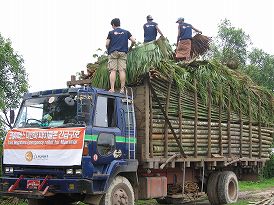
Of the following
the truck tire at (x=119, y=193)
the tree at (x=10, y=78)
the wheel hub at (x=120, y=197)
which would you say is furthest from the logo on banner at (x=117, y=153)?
the tree at (x=10, y=78)

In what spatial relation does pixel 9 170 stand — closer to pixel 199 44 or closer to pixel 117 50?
pixel 117 50

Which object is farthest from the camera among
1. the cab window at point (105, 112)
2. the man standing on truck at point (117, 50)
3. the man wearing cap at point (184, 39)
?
the man wearing cap at point (184, 39)

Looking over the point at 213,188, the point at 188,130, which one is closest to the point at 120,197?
the point at 188,130

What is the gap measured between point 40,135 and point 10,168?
0.97m

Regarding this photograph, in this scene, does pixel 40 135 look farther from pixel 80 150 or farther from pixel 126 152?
pixel 126 152

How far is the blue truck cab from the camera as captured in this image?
305 inches

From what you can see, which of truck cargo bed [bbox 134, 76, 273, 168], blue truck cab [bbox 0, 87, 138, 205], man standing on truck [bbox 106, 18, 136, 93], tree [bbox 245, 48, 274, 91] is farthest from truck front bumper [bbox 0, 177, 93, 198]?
tree [bbox 245, 48, 274, 91]

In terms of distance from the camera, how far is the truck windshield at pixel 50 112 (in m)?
8.09

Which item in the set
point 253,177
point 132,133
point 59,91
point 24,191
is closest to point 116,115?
point 132,133

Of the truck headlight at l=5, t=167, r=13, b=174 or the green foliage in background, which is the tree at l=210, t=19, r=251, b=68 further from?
the truck headlight at l=5, t=167, r=13, b=174

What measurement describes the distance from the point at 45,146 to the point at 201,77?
4.41 meters

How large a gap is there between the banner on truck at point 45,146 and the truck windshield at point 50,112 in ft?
0.72

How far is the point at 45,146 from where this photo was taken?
7977 millimetres

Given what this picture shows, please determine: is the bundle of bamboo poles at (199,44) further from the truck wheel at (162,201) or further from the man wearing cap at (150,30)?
the truck wheel at (162,201)
